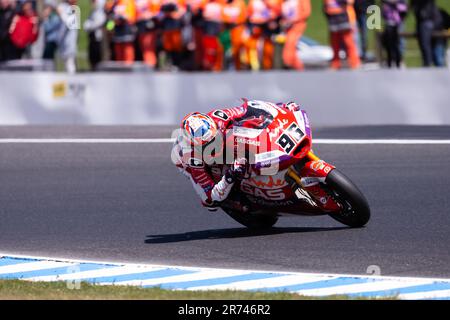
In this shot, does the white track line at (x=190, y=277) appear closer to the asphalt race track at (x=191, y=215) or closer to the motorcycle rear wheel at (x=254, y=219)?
the asphalt race track at (x=191, y=215)

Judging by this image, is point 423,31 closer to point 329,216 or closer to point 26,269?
point 329,216

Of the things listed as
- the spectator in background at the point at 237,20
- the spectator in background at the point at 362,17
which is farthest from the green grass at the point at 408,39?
the spectator in background at the point at 237,20

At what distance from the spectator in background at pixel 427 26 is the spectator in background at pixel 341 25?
1012 mm

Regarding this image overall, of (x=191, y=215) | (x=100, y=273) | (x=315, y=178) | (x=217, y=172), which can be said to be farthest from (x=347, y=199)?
(x=100, y=273)

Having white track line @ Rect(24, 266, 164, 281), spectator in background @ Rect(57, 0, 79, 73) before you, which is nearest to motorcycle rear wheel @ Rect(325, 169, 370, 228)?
white track line @ Rect(24, 266, 164, 281)

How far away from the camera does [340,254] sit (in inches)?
393

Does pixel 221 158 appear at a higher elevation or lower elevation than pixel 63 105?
higher

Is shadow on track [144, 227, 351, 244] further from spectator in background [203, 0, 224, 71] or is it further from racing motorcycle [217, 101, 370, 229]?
spectator in background [203, 0, 224, 71]

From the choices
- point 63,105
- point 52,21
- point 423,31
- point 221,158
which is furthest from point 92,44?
point 221,158

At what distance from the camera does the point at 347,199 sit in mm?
10430

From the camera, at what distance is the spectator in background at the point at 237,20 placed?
1967 cm

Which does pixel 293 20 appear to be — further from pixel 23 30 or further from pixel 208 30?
pixel 23 30
